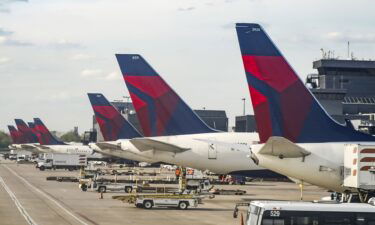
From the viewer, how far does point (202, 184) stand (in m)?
72.6

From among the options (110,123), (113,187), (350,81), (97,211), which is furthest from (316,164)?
(350,81)

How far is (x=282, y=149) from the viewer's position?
36.3 metres

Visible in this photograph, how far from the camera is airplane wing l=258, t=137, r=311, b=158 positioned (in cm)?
3553

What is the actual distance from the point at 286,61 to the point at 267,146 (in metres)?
5.35

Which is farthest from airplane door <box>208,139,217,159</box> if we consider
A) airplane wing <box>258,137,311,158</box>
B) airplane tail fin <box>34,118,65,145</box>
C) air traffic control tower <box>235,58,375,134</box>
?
airplane tail fin <box>34,118,65,145</box>

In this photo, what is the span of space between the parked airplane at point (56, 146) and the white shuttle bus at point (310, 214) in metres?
133

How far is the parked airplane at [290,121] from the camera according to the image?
37250 mm

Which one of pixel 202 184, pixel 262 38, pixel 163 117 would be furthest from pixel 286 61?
pixel 202 184

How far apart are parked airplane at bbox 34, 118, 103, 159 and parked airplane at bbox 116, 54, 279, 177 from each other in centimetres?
9869

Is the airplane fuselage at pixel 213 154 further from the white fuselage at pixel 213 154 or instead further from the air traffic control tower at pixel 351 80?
the air traffic control tower at pixel 351 80

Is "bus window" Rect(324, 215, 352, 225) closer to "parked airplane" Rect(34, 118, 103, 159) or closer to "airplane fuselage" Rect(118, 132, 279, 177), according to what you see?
"airplane fuselage" Rect(118, 132, 279, 177)

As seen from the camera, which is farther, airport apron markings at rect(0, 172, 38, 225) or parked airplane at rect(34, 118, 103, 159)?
parked airplane at rect(34, 118, 103, 159)

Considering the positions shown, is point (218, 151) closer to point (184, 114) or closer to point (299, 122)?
point (184, 114)

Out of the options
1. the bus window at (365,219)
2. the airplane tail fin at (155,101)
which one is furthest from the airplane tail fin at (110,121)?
the bus window at (365,219)
